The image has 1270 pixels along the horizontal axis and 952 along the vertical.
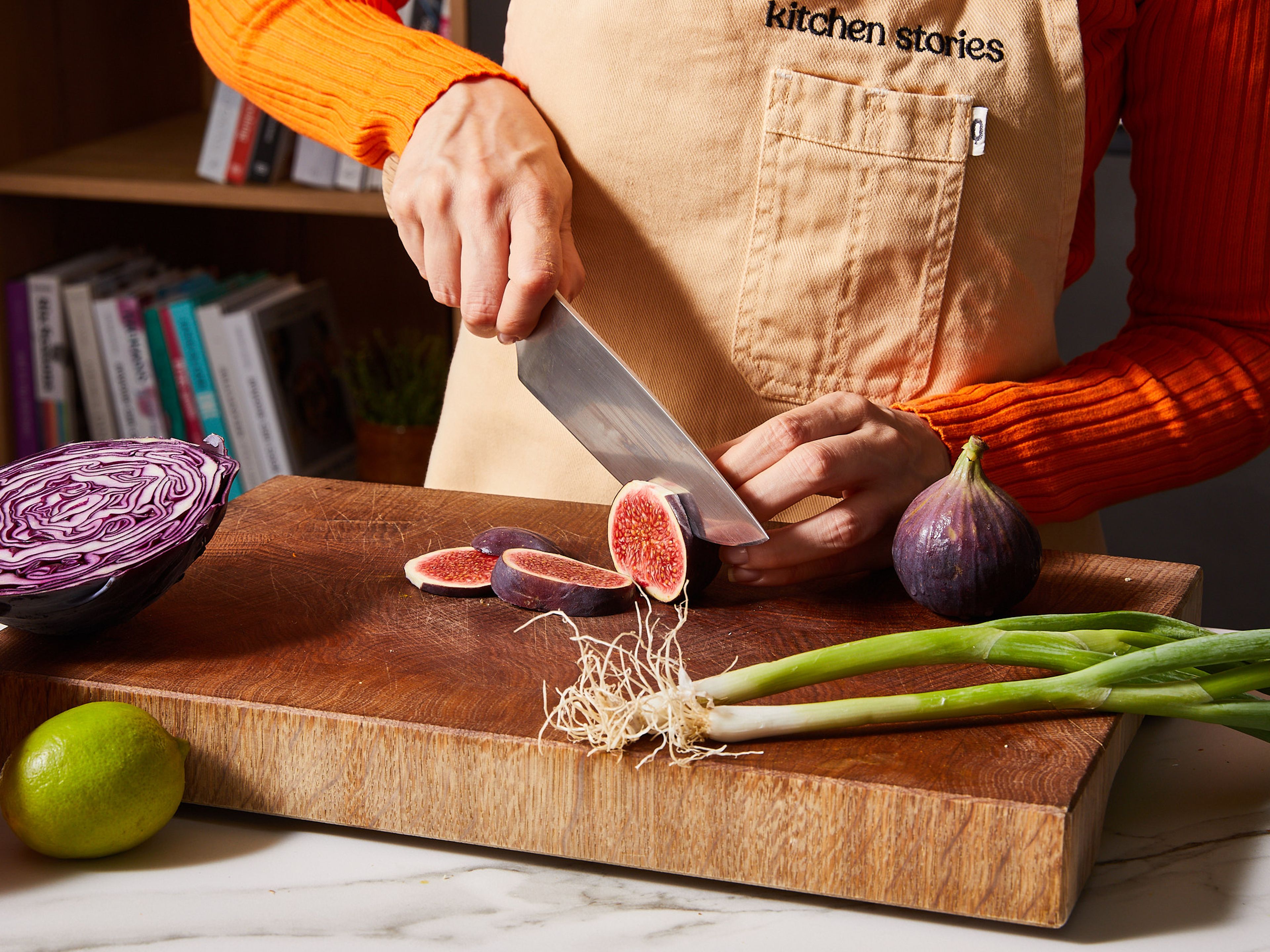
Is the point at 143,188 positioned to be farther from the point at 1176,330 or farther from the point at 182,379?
the point at 1176,330

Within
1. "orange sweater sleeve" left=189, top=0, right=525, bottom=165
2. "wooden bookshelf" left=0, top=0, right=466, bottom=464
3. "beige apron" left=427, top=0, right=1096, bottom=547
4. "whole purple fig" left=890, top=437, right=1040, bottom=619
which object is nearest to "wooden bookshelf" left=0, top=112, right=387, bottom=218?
"wooden bookshelf" left=0, top=0, right=466, bottom=464

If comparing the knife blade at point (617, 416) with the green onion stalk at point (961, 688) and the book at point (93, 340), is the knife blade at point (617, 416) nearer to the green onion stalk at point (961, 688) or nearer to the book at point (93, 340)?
the green onion stalk at point (961, 688)

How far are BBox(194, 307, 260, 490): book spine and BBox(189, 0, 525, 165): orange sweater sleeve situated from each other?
3.97 feet

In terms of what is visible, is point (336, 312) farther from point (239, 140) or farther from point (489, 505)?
point (489, 505)

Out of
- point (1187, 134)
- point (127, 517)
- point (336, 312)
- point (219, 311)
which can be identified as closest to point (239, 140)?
point (219, 311)

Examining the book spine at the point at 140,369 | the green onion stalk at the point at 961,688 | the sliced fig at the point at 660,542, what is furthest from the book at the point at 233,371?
the green onion stalk at the point at 961,688

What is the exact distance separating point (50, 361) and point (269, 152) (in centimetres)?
69

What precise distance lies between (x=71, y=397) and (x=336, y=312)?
64 centimetres

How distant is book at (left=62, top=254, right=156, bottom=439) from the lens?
275 centimetres

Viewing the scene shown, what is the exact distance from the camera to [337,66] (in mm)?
1432

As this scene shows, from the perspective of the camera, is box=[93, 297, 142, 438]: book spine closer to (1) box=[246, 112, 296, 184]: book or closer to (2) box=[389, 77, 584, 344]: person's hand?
(1) box=[246, 112, 296, 184]: book

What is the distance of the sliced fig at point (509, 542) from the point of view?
50.6 inches

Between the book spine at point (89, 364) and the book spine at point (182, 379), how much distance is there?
16 centimetres

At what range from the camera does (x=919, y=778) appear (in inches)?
35.2
